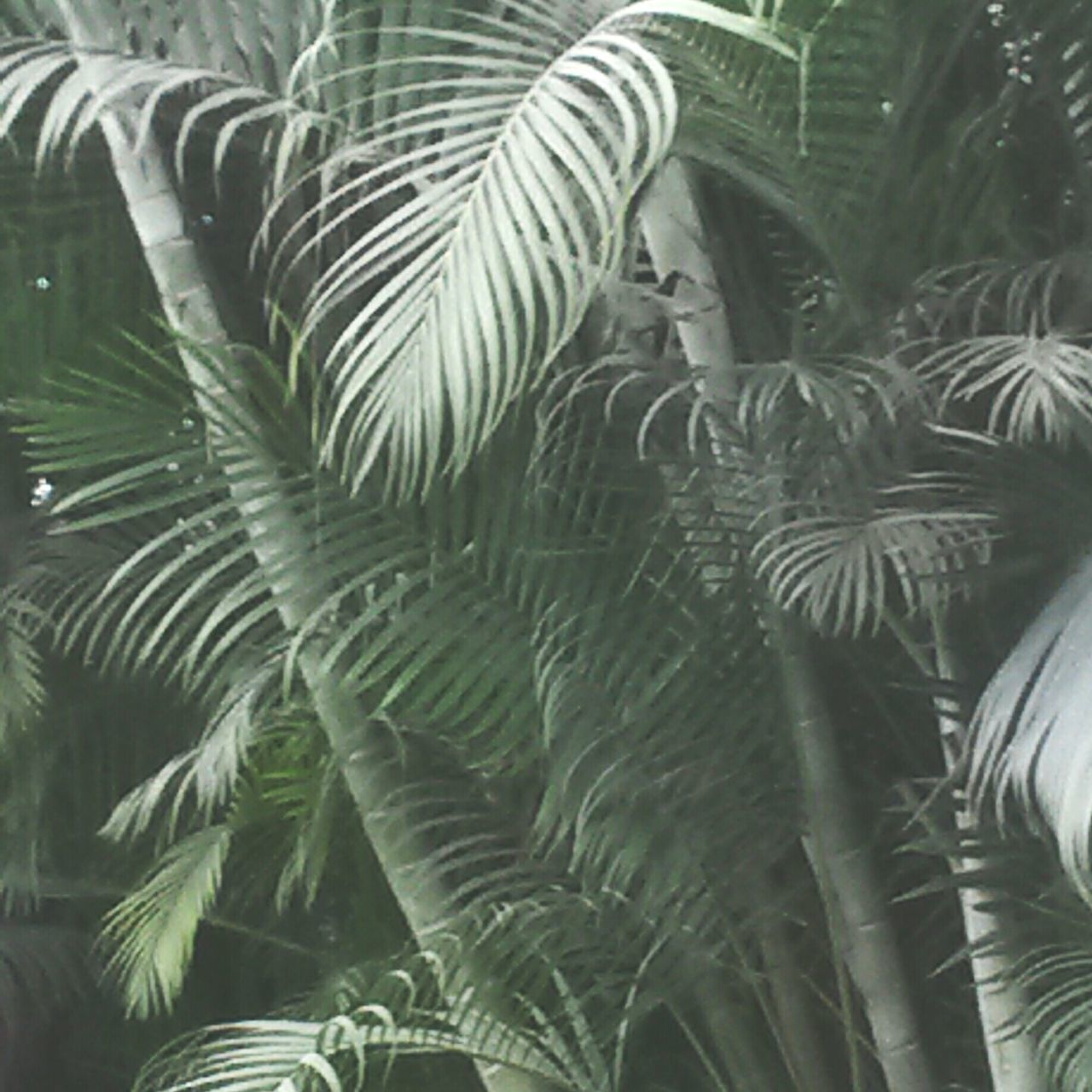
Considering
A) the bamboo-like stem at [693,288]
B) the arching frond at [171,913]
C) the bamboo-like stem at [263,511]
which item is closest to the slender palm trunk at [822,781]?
the bamboo-like stem at [693,288]

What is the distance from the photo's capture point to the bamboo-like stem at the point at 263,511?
117 cm

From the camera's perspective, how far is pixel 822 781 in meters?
1.22

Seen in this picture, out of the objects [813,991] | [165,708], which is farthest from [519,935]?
[165,708]

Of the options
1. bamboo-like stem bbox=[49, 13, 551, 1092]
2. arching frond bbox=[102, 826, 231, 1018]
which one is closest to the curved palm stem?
bamboo-like stem bbox=[49, 13, 551, 1092]

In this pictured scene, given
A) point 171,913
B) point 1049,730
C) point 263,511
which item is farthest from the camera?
point 171,913

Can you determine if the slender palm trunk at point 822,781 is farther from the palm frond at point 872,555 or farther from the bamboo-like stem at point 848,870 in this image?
the palm frond at point 872,555

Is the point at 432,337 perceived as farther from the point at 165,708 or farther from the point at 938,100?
the point at 165,708

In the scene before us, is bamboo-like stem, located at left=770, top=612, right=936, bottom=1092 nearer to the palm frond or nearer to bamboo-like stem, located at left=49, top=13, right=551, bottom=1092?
the palm frond

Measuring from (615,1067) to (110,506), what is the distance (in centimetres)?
82

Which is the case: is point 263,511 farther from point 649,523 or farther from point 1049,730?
point 1049,730

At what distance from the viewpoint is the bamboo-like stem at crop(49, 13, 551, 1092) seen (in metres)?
1.17

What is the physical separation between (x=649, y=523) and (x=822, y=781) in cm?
24

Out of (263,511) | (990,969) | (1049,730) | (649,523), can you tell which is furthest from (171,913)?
(1049,730)

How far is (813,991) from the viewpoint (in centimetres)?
133
